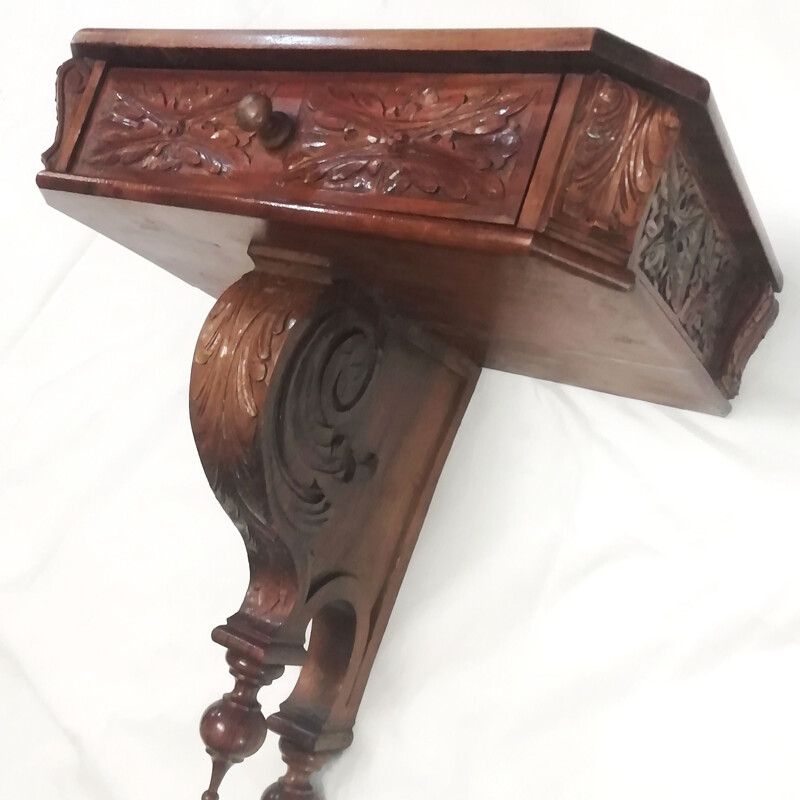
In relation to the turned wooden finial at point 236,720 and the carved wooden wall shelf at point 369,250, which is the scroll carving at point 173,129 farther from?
the turned wooden finial at point 236,720

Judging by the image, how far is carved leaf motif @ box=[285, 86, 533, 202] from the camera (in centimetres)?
36

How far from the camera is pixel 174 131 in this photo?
0.44 meters

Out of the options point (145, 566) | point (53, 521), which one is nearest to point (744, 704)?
point (145, 566)

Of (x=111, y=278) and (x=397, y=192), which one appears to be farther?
(x=111, y=278)

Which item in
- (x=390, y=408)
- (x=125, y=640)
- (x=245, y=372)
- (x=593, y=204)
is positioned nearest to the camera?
(x=593, y=204)

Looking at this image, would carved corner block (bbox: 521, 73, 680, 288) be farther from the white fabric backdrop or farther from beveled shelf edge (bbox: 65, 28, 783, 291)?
the white fabric backdrop

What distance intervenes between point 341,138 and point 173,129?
0.34 ft

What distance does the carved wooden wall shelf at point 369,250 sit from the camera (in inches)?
13.6

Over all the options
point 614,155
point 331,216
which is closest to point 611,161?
point 614,155

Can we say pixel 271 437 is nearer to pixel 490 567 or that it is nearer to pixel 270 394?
pixel 270 394

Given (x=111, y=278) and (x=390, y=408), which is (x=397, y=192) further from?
(x=111, y=278)

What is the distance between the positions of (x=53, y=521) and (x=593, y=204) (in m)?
0.66

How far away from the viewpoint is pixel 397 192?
373 mm

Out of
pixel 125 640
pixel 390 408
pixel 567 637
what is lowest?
pixel 125 640
